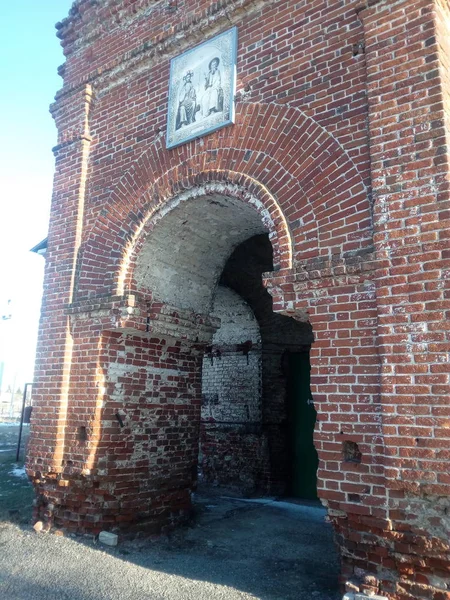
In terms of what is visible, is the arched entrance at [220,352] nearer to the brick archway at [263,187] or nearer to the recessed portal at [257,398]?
the recessed portal at [257,398]

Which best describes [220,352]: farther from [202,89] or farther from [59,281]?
[202,89]

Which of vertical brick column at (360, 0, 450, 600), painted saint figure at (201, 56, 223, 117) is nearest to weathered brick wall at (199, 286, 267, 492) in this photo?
painted saint figure at (201, 56, 223, 117)

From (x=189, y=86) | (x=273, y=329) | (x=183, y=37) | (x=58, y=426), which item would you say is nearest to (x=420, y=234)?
(x=189, y=86)

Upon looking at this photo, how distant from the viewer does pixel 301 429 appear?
855 cm

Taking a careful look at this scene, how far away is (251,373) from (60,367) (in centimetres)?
379

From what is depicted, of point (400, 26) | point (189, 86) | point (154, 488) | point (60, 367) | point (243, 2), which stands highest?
point (243, 2)

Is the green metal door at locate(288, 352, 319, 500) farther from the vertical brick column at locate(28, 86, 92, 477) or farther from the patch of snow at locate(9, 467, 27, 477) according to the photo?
the patch of snow at locate(9, 467, 27, 477)

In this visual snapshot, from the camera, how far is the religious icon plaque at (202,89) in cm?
539

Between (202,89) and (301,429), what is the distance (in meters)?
5.78

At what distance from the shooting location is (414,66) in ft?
13.1

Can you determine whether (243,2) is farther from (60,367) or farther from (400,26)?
(60,367)

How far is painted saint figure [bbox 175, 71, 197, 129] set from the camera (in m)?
5.66

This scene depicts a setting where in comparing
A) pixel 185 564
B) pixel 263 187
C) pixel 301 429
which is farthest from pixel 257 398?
pixel 263 187

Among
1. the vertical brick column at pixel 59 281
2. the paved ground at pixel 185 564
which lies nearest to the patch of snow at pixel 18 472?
the paved ground at pixel 185 564
